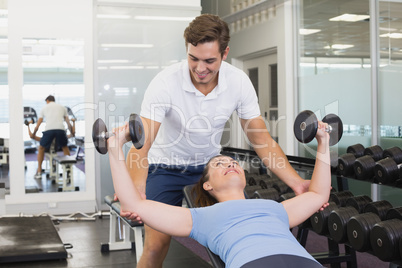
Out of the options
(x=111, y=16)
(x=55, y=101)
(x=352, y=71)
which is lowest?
(x=55, y=101)

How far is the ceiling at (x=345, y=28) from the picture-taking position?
349cm

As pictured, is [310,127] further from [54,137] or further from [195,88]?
[54,137]

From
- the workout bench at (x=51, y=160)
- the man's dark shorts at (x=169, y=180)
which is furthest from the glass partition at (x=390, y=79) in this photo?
the workout bench at (x=51, y=160)

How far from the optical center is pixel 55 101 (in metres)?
4.71

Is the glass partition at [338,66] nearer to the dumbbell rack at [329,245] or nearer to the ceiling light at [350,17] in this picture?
the ceiling light at [350,17]

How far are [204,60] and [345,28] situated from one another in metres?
2.67

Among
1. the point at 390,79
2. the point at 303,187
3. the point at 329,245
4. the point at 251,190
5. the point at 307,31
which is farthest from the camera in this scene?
the point at 307,31

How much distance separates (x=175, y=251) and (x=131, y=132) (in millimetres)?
2251

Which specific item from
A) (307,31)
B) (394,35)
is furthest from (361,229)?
(307,31)

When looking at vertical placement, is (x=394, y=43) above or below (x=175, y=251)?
above

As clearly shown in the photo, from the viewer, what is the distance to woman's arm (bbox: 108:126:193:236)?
137 centimetres

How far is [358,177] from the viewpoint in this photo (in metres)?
2.86

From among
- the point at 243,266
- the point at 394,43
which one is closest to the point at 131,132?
the point at 243,266

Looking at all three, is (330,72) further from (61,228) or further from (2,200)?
(2,200)
